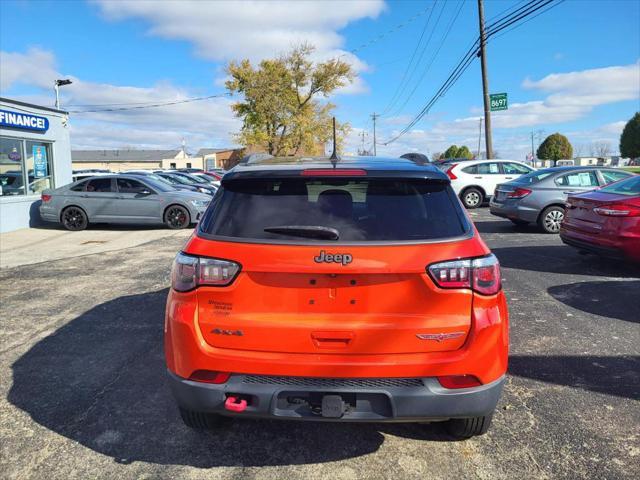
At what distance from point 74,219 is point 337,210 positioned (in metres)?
12.8

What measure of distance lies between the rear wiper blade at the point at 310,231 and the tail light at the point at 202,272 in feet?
0.95

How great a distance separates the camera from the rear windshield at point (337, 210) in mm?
2508

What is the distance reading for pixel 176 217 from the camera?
13188 mm

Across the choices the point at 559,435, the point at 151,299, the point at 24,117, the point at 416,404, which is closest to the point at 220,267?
the point at 416,404

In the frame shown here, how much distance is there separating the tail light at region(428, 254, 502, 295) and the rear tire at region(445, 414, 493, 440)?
74 cm

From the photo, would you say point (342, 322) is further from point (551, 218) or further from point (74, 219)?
point (74, 219)

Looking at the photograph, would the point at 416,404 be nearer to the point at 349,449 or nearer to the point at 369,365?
the point at 369,365

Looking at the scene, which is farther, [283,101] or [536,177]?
[283,101]

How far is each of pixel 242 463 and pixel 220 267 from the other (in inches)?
43.9

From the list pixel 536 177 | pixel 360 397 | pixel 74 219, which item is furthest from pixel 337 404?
pixel 74 219

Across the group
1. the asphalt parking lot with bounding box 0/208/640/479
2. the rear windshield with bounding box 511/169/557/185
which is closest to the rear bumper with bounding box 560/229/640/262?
the asphalt parking lot with bounding box 0/208/640/479

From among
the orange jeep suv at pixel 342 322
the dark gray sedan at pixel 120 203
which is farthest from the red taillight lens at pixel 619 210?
the dark gray sedan at pixel 120 203

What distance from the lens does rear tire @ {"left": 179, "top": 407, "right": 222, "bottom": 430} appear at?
2840 mm

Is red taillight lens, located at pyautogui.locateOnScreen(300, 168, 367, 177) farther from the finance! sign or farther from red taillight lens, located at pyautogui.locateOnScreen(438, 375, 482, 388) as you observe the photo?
the finance! sign
